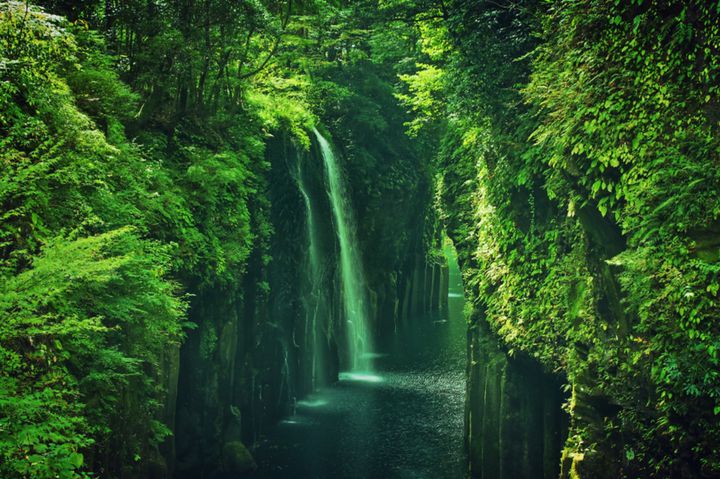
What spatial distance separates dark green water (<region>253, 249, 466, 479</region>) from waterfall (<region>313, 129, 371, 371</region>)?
157 centimetres

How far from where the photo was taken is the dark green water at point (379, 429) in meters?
14.6

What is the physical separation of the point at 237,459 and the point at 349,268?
12.5 m

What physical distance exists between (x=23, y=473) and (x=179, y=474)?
959 cm

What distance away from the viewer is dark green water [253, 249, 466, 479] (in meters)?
14.6

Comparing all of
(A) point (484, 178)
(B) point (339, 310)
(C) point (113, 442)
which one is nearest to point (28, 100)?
(C) point (113, 442)

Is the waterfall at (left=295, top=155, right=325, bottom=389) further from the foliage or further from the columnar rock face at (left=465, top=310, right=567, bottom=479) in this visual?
the foliage

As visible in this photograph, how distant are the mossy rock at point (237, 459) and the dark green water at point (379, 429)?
0.31m

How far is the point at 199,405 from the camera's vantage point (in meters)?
13.0

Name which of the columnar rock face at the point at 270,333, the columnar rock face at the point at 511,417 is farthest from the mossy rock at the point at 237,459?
the columnar rock face at the point at 511,417

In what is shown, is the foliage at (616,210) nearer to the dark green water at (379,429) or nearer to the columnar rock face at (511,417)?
the columnar rock face at (511,417)

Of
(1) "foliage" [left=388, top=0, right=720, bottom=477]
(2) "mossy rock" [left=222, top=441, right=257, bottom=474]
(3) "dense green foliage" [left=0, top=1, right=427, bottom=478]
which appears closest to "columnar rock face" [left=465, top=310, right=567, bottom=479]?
(1) "foliage" [left=388, top=0, right=720, bottom=477]

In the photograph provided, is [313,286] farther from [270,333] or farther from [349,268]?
[349,268]

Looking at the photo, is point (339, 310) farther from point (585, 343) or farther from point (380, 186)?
point (585, 343)

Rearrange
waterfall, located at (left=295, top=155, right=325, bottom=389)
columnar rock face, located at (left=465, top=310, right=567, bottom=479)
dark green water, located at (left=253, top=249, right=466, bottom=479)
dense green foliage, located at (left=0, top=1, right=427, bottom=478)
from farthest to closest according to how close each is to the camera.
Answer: waterfall, located at (left=295, top=155, right=325, bottom=389), dark green water, located at (left=253, top=249, right=466, bottom=479), columnar rock face, located at (left=465, top=310, right=567, bottom=479), dense green foliage, located at (left=0, top=1, right=427, bottom=478)
